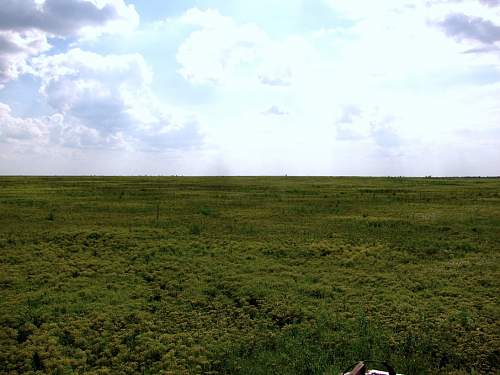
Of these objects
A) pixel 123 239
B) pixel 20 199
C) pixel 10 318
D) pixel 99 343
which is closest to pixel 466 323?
pixel 99 343

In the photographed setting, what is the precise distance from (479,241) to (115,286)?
20.8 meters

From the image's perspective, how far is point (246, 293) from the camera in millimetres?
19031

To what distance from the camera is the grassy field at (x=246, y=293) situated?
1426 centimetres

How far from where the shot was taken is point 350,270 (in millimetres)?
22266

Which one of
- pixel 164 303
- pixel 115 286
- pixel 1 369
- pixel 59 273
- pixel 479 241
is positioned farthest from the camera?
pixel 479 241

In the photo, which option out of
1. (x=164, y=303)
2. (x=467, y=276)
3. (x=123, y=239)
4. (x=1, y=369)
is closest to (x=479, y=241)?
(x=467, y=276)

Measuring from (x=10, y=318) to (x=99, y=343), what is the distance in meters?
4.17

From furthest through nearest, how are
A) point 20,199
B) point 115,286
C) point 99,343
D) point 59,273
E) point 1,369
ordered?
point 20,199
point 59,273
point 115,286
point 99,343
point 1,369

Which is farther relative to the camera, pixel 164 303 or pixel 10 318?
pixel 164 303

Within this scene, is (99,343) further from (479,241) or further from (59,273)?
(479,241)

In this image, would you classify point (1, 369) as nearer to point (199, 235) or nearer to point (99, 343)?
point (99, 343)

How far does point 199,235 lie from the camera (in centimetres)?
2834

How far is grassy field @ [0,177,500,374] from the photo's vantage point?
14258mm

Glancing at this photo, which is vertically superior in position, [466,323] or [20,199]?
[20,199]
